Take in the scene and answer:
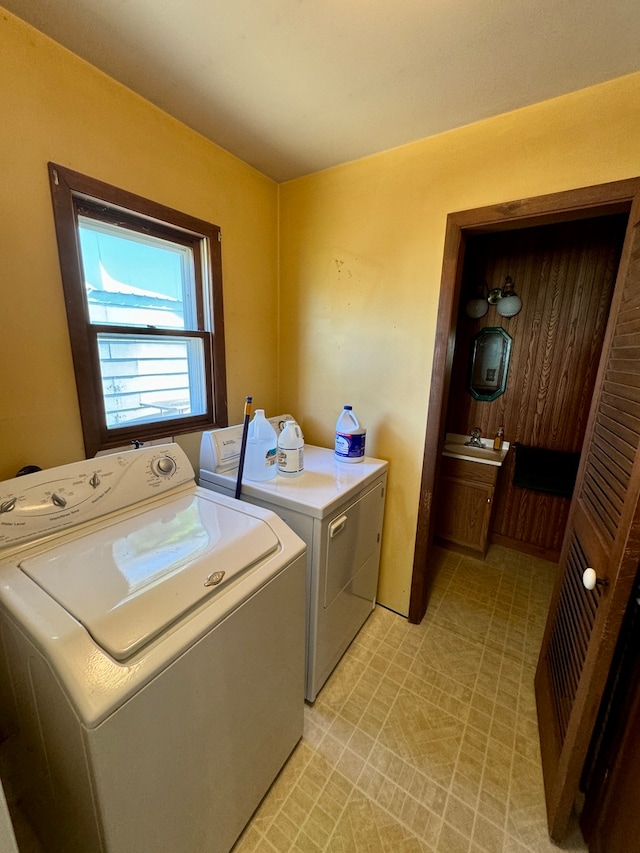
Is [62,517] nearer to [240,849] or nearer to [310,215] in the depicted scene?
[240,849]

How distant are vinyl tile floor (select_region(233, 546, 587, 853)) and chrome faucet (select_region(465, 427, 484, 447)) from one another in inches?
44.0

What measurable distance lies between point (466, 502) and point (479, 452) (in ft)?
1.21

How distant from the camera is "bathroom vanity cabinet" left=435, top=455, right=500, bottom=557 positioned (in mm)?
2340

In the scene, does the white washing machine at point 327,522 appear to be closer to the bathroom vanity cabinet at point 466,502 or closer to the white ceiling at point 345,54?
the bathroom vanity cabinet at point 466,502

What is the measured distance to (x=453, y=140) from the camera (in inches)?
57.3

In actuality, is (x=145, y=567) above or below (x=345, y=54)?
below

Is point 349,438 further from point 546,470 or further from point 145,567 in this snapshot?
point 546,470

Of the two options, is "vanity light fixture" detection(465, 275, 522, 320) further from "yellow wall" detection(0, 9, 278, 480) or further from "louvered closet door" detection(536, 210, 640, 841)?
"yellow wall" detection(0, 9, 278, 480)

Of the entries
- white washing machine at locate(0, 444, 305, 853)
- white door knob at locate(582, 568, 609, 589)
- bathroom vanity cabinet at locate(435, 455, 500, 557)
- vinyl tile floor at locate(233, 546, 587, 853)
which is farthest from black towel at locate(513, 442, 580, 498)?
white washing machine at locate(0, 444, 305, 853)

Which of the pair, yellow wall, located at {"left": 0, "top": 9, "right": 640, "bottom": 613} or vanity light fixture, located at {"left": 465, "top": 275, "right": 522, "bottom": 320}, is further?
vanity light fixture, located at {"left": 465, "top": 275, "right": 522, "bottom": 320}

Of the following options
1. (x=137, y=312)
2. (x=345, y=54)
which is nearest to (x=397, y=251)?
(x=345, y=54)

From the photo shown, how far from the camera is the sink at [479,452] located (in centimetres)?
231

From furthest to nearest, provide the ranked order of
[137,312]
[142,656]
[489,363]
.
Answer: [489,363], [137,312], [142,656]

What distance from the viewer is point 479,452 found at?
7.91 ft
